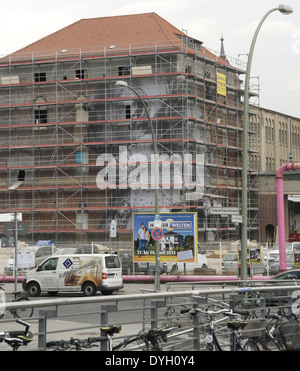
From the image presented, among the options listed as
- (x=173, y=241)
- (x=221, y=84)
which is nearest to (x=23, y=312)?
(x=173, y=241)

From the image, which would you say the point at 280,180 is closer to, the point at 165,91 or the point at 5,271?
the point at 5,271

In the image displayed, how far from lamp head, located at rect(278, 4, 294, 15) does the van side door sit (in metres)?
13.6

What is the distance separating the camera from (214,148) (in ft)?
199

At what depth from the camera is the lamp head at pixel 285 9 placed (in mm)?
21141

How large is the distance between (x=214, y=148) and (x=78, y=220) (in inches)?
481

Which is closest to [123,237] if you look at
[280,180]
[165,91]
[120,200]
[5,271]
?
[120,200]

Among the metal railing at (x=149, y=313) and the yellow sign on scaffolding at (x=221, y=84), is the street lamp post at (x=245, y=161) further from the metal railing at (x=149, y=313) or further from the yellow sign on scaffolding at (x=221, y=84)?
the yellow sign on scaffolding at (x=221, y=84)

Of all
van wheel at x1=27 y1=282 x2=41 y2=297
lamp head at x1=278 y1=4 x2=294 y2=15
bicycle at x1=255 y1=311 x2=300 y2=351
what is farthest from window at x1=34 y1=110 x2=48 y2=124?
bicycle at x1=255 y1=311 x2=300 y2=351

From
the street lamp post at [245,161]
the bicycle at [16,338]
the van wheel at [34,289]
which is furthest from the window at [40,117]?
the bicycle at [16,338]

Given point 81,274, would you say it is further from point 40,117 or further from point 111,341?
point 40,117

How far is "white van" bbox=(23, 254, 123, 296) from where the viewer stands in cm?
2922

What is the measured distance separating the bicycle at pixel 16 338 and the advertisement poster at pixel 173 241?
28238mm

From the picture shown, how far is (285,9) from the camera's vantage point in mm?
21188

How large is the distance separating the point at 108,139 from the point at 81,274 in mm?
29861
